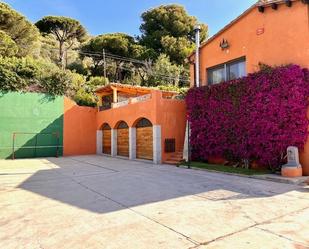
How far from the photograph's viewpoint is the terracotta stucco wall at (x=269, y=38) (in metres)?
10.3

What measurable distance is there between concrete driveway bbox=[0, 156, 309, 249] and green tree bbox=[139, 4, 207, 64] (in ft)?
96.2

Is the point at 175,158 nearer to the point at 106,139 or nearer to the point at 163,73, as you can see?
the point at 106,139

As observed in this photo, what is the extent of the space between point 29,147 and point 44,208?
14800mm

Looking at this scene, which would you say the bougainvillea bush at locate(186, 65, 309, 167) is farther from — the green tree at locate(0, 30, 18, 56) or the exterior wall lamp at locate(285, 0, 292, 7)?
the green tree at locate(0, 30, 18, 56)

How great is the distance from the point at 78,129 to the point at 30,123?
3.44 metres

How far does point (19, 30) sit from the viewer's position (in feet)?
101

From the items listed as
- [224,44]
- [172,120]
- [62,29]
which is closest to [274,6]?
[224,44]

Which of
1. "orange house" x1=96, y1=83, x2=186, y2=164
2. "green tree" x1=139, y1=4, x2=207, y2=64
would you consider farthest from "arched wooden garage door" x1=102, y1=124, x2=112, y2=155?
"green tree" x1=139, y1=4, x2=207, y2=64

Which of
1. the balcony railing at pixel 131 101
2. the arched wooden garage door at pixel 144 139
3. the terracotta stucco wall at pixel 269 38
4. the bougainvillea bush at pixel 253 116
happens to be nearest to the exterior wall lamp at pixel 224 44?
the terracotta stucco wall at pixel 269 38

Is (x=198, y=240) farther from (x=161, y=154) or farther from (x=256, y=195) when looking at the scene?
(x=161, y=154)

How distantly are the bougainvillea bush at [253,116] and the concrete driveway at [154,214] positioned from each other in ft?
7.25

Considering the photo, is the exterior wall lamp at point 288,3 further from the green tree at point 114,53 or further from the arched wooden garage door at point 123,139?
the green tree at point 114,53

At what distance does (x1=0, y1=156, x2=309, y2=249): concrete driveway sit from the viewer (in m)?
4.19

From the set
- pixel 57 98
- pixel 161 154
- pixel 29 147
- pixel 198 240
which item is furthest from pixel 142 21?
pixel 198 240
